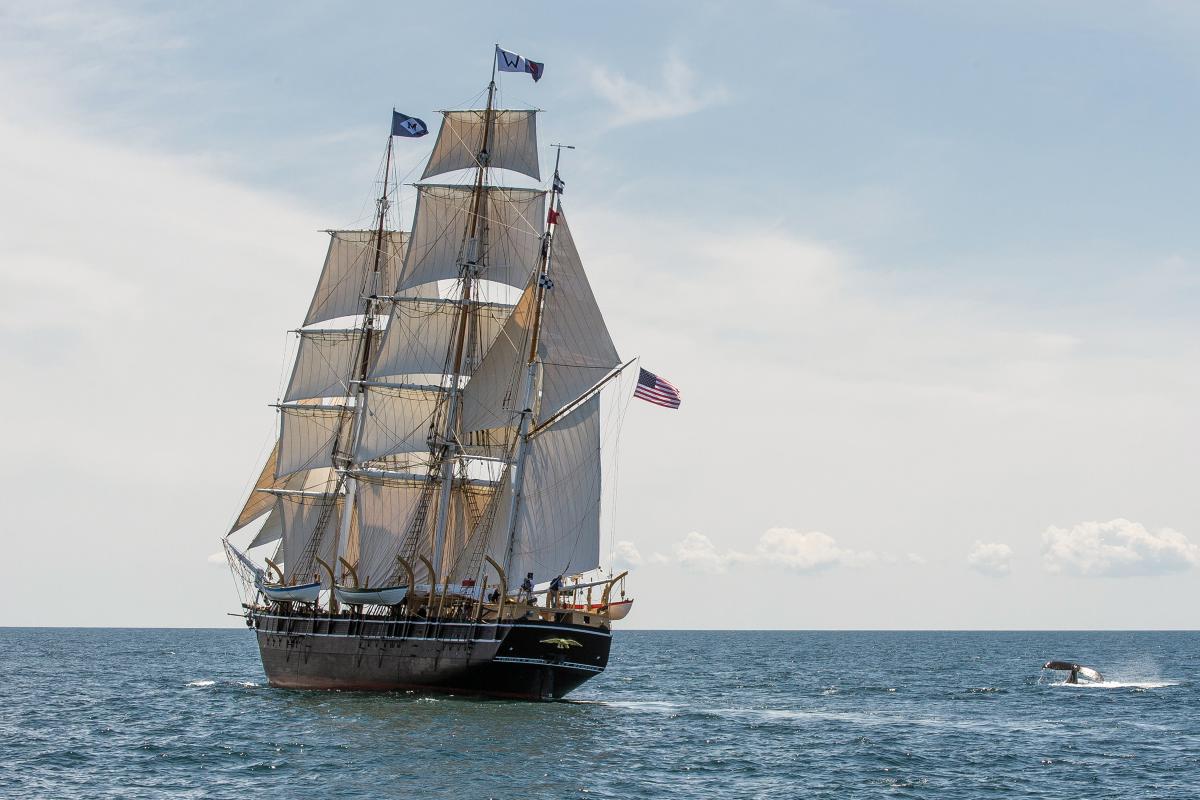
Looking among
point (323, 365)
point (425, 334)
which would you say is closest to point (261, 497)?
point (323, 365)

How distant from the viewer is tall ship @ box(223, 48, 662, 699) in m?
58.6

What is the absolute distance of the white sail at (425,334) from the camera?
6969 centimetres

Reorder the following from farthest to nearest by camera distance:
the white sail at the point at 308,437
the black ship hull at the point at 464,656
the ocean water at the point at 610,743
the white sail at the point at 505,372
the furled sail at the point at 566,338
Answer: the white sail at the point at 308,437, the white sail at the point at 505,372, the furled sail at the point at 566,338, the black ship hull at the point at 464,656, the ocean water at the point at 610,743

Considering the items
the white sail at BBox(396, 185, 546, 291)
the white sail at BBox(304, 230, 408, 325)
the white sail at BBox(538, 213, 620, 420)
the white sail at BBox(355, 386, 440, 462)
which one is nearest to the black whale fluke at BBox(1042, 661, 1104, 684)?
the white sail at BBox(538, 213, 620, 420)

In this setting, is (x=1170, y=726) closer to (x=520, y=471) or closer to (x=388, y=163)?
(x=520, y=471)

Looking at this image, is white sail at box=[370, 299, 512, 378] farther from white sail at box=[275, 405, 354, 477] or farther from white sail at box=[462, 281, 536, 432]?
white sail at box=[275, 405, 354, 477]

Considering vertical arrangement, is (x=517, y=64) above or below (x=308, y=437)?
above


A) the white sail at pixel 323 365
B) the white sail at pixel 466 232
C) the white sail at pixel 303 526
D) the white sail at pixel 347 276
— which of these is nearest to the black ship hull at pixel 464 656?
the white sail at pixel 303 526

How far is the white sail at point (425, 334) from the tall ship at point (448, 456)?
11cm

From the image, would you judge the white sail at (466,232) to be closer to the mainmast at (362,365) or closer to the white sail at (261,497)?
the mainmast at (362,365)

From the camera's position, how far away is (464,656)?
56.5m

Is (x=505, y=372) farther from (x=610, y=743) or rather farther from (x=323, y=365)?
(x=610, y=743)

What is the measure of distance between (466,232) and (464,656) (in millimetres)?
24414

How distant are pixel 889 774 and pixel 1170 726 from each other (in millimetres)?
21893
